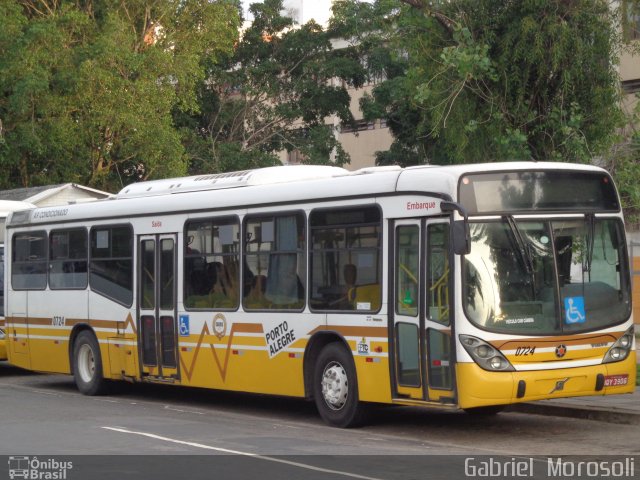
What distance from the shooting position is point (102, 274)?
61.9 feet

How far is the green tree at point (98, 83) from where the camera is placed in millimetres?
36500

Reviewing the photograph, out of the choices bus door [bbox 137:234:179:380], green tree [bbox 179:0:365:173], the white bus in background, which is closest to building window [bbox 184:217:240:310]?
bus door [bbox 137:234:179:380]

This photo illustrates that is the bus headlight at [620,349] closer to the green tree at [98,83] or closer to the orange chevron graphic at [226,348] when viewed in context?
the orange chevron graphic at [226,348]

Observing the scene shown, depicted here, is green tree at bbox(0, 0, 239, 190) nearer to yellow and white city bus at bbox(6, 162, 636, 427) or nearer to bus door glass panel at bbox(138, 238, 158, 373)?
bus door glass panel at bbox(138, 238, 158, 373)

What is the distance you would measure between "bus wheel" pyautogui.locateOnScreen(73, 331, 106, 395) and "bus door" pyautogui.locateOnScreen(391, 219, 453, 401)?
6.94m

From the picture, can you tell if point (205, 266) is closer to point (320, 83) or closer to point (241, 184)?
point (241, 184)

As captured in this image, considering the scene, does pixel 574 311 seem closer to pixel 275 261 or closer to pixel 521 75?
pixel 275 261

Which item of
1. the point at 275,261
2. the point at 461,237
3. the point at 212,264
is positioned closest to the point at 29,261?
the point at 212,264

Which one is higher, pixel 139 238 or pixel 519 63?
pixel 519 63

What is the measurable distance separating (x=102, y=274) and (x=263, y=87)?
102ft

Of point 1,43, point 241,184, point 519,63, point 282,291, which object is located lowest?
point 282,291

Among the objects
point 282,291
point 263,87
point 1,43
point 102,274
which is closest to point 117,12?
point 1,43

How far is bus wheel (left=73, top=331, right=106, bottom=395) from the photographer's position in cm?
1898
